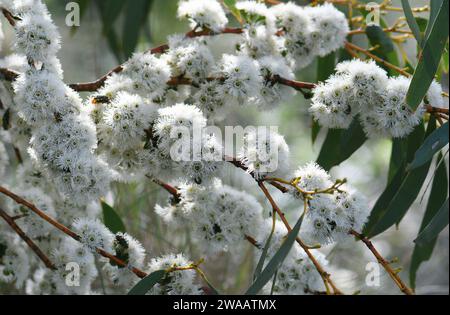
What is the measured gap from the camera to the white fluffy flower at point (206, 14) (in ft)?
4.43

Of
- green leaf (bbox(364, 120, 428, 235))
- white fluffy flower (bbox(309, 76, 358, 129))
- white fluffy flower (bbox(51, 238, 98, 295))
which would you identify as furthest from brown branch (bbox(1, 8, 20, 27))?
green leaf (bbox(364, 120, 428, 235))

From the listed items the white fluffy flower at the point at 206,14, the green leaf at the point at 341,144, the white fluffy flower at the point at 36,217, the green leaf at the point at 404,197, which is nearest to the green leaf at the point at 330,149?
the green leaf at the point at 341,144

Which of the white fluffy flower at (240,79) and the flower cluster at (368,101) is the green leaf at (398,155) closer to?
the flower cluster at (368,101)

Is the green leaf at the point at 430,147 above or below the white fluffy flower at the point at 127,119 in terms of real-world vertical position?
below

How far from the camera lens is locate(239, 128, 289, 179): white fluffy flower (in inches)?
44.3

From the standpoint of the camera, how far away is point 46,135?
1.12 meters

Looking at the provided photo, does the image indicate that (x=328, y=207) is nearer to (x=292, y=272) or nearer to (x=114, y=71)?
(x=292, y=272)

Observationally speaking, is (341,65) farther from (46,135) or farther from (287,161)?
(46,135)

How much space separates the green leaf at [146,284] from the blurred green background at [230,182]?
38cm

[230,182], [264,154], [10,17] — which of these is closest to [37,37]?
[10,17]

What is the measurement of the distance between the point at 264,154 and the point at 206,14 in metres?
0.35

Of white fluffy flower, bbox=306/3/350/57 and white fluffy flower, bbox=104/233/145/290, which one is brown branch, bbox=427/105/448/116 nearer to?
white fluffy flower, bbox=306/3/350/57
